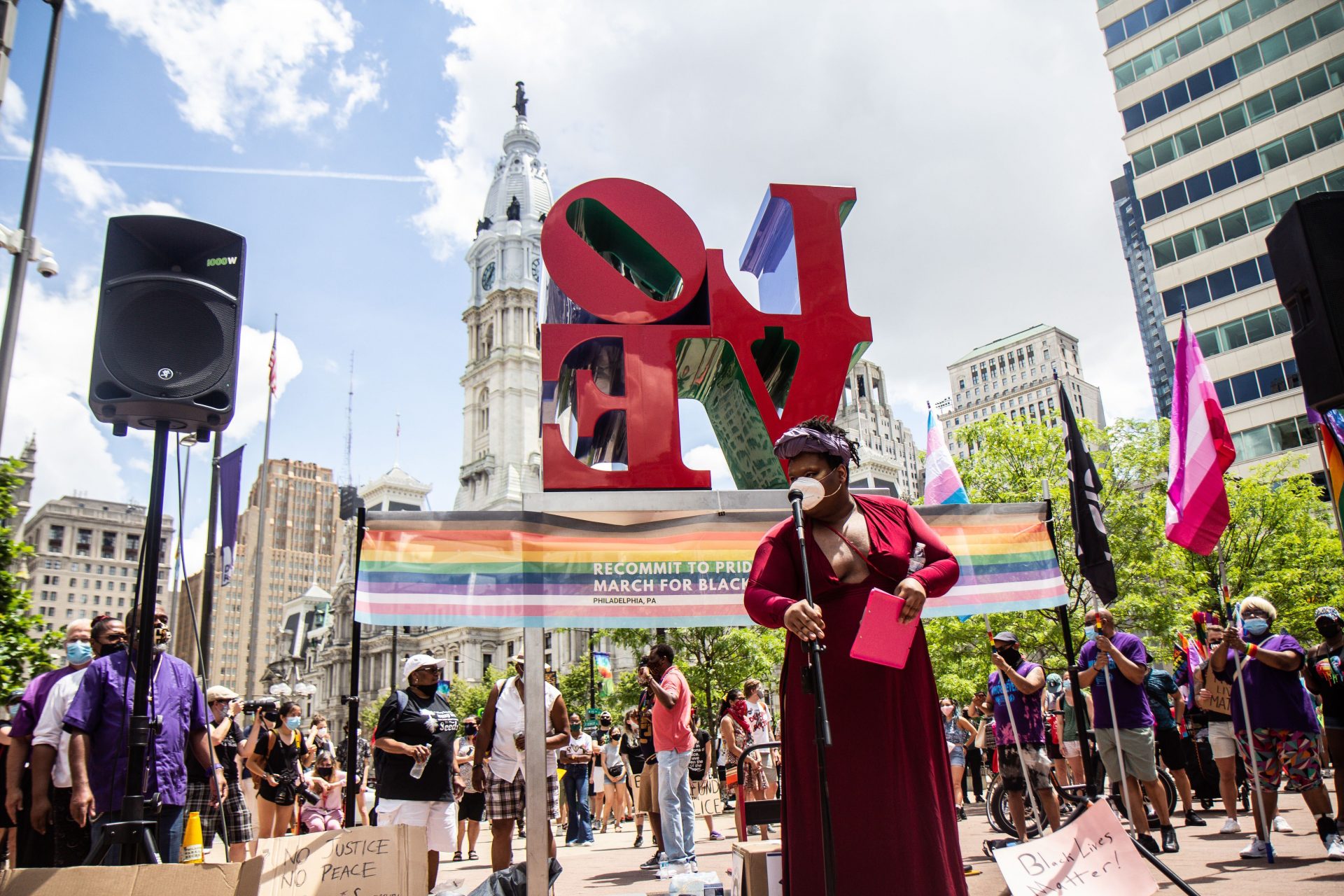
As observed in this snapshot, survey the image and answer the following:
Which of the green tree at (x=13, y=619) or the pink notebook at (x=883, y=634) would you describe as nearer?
the pink notebook at (x=883, y=634)

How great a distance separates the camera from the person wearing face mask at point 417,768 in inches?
257

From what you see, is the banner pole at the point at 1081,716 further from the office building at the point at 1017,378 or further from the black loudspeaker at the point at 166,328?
the office building at the point at 1017,378

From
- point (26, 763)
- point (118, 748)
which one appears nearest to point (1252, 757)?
point (118, 748)

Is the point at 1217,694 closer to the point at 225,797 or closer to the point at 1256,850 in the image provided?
the point at 1256,850

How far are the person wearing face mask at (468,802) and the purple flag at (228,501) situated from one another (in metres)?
5.78

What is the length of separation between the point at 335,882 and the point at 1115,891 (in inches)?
161

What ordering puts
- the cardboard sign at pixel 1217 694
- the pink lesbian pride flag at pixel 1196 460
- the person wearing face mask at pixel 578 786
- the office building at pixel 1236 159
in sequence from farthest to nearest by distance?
1. the office building at pixel 1236 159
2. the person wearing face mask at pixel 578 786
3. the cardboard sign at pixel 1217 694
4. the pink lesbian pride flag at pixel 1196 460

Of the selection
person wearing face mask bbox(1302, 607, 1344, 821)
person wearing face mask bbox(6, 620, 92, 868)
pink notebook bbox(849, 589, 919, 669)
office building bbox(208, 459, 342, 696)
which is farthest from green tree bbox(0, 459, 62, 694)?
office building bbox(208, 459, 342, 696)

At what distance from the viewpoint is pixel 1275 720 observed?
696cm

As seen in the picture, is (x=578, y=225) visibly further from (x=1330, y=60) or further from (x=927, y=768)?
(x=1330, y=60)

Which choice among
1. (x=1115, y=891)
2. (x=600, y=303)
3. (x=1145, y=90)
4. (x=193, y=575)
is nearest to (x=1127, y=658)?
(x=1115, y=891)

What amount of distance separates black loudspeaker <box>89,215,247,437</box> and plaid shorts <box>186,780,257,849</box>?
4696 millimetres

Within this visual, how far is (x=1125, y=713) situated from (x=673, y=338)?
4946 mm

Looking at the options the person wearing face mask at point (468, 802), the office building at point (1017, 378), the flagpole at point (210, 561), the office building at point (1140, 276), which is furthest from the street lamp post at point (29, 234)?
the office building at point (1140, 276)
